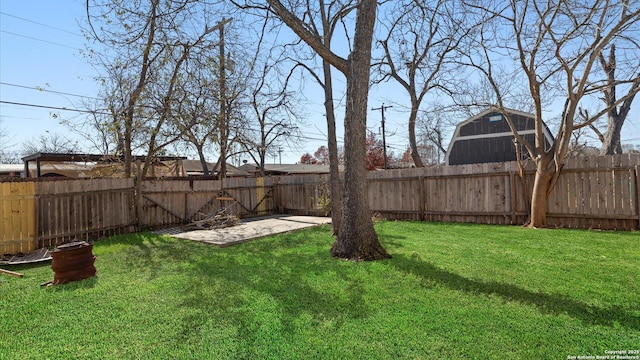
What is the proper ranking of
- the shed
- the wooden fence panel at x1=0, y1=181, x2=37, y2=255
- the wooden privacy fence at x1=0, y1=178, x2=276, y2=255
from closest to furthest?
the wooden fence panel at x1=0, y1=181, x2=37, y2=255, the wooden privacy fence at x1=0, y1=178, x2=276, y2=255, the shed

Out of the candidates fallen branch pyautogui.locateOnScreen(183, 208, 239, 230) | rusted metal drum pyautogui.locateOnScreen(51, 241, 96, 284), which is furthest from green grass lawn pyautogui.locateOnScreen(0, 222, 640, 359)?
fallen branch pyautogui.locateOnScreen(183, 208, 239, 230)

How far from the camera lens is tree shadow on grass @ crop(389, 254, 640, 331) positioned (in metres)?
2.61

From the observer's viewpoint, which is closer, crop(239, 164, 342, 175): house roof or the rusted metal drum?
the rusted metal drum

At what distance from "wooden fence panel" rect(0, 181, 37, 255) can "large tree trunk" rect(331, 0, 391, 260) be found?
19.6 feet

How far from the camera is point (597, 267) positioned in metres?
4.01

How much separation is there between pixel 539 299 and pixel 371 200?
7.13m

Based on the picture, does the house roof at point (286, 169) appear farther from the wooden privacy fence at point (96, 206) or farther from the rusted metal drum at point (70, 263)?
the rusted metal drum at point (70, 263)

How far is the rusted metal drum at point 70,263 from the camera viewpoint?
4.07 m

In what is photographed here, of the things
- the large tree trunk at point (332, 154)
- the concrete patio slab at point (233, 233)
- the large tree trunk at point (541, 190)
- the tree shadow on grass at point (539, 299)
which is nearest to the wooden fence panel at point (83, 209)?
the concrete patio slab at point (233, 233)

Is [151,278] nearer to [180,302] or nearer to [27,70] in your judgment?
[180,302]

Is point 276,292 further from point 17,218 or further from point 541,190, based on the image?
point 541,190

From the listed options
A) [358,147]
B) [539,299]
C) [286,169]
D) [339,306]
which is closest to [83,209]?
[358,147]

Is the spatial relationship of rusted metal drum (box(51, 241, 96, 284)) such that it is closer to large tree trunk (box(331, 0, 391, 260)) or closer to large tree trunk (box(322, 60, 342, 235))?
large tree trunk (box(331, 0, 391, 260))

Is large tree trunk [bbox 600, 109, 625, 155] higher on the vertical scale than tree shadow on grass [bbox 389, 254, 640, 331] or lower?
higher
